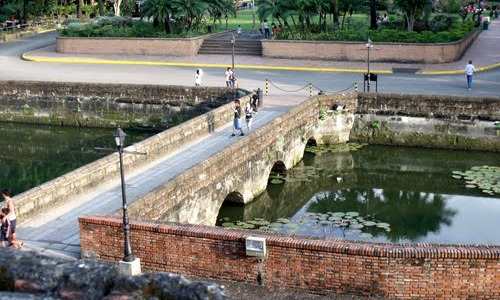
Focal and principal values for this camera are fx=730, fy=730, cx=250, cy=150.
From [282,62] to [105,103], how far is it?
11875 millimetres

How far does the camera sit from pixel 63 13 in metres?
69.2

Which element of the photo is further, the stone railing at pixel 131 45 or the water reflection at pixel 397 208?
the stone railing at pixel 131 45

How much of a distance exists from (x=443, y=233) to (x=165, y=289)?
16.4m

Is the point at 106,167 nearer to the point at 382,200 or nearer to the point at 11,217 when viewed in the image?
the point at 11,217

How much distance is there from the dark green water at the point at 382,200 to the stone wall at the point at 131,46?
17834 millimetres

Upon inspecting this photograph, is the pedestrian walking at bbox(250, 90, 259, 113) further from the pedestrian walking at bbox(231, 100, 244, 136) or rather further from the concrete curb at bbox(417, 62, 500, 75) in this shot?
the concrete curb at bbox(417, 62, 500, 75)

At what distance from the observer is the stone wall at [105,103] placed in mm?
34688

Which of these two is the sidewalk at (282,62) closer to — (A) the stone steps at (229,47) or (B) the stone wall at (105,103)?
(A) the stone steps at (229,47)

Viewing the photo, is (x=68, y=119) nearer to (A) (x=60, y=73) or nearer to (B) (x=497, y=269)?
(A) (x=60, y=73)

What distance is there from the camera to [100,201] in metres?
19.0

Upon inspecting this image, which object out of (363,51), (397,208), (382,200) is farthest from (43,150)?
(363,51)

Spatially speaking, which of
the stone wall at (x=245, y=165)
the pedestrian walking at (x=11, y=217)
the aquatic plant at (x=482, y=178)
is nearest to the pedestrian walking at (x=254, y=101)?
the stone wall at (x=245, y=165)

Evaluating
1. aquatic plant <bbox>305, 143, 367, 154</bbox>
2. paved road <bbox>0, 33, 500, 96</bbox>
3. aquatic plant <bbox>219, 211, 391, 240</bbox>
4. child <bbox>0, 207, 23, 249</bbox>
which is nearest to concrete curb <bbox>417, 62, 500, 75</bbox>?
paved road <bbox>0, 33, 500, 96</bbox>

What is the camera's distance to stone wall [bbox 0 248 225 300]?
8.20 m
